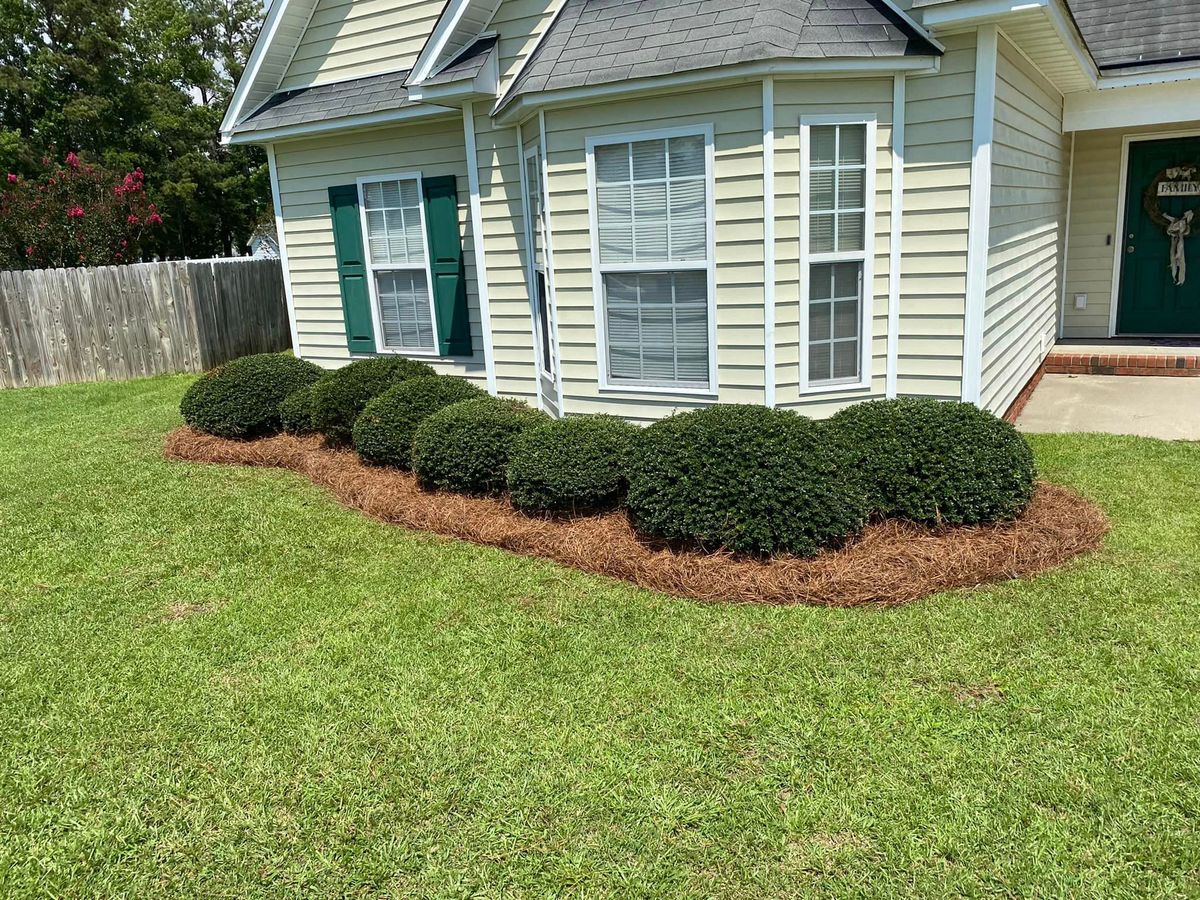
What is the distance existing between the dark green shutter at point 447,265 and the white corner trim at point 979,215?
477 centimetres

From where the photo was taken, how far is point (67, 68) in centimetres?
2709

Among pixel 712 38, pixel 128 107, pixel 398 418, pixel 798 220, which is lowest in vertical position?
pixel 398 418

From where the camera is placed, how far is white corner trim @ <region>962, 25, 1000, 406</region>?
570 centimetres

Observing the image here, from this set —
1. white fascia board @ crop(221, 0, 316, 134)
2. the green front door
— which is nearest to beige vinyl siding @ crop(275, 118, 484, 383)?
white fascia board @ crop(221, 0, 316, 134)

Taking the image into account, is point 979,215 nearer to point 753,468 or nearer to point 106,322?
point 753,468

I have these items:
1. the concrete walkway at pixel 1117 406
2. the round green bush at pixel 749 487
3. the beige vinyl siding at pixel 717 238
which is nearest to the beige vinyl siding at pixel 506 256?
the beige vinyl siding at pixel 717 238

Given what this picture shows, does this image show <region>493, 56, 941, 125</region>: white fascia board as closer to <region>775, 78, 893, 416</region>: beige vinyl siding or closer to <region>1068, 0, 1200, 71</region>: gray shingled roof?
<region>775, 78, 893, 416</region>: beige vinyl siding

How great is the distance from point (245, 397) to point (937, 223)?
6802 mm

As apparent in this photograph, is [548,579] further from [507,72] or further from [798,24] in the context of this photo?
[507,72]

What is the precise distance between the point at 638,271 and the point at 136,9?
101 feet

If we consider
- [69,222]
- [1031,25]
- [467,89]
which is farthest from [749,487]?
[69,222]

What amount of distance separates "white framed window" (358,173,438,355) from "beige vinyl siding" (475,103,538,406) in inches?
36.5

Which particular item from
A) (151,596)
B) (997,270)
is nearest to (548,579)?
(151,596)

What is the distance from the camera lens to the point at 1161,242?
413 inches
